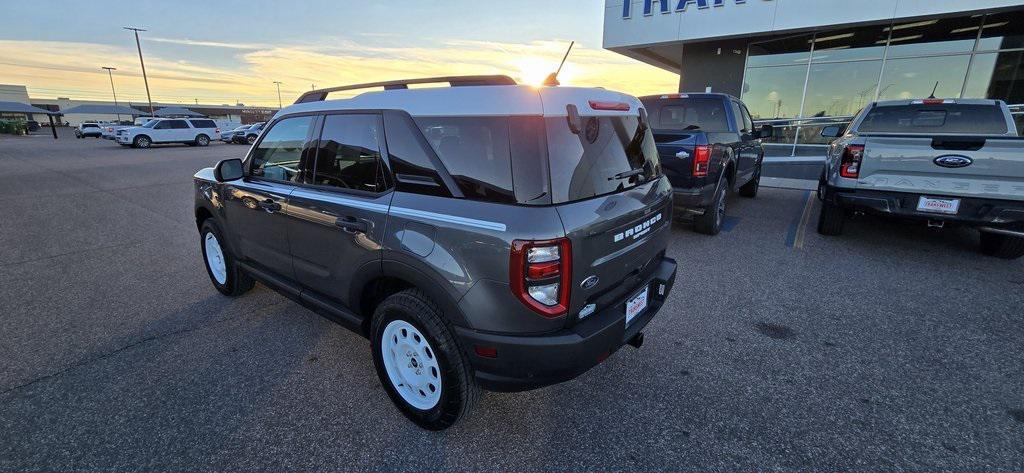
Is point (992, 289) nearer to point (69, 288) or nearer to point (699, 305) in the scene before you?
point (699, 305)

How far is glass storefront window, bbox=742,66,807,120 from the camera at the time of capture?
570 inches

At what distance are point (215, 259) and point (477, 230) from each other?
3.42 meters

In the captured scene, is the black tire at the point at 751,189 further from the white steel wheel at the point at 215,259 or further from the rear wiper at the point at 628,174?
the white steel wheel at the point at 215,259

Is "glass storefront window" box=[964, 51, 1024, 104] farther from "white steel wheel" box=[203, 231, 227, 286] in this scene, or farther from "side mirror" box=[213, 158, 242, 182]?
"white steel wheel" box=[203, 231, 227, 286]

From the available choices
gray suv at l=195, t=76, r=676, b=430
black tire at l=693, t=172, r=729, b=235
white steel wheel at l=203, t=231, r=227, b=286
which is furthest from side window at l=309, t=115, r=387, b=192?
black tire at l=693, t=172, r=729, b=235

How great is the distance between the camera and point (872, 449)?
7.39 feet

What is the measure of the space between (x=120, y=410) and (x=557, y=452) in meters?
2.48

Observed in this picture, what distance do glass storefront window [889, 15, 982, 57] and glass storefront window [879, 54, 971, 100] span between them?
0.21 m

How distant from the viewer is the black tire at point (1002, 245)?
485 centimetres

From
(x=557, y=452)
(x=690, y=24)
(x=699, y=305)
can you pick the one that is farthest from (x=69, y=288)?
(x=690, y=24)

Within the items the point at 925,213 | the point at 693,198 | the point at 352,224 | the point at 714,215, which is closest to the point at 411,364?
the point at 352,224

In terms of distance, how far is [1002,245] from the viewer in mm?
4969

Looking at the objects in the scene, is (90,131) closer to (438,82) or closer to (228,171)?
(228,171)

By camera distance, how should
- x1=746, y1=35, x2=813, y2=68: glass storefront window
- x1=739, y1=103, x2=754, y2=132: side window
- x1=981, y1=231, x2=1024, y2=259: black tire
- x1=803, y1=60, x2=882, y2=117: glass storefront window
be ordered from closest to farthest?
x1=981, y1=231, x2=1024, y2=259: black tire < x1=739, y1=103, x2=754, y2=132: side window < x1=803, y1=60, x2=882, y2=117: glass storefront window < x1=746, y1=35, x2=813, y2=68: glass storefront window
